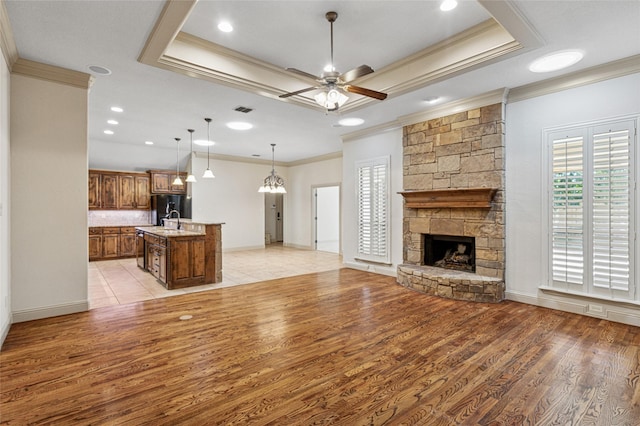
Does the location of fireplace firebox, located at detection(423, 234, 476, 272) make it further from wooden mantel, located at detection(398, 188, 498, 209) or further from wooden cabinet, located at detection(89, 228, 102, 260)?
wooden cabinet, located at detection(89, 228, 102, 260)

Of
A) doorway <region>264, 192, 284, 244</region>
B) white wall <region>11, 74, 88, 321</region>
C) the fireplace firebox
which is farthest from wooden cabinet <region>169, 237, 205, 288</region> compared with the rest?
doorway <region>264, 192, 284, 244</region>

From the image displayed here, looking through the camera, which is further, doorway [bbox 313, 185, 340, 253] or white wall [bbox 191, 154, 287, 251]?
doorway [bbox 313, 185, 340, 253]

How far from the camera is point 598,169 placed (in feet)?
12.2

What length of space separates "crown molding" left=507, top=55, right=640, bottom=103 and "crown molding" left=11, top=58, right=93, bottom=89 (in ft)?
18.2

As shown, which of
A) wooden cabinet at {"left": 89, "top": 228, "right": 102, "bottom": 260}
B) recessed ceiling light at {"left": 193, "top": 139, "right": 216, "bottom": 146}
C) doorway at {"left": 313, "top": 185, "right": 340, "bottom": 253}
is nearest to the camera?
recessed ceiling light at {"left": 193, "top": 139, "right": 216, "bottom": 146}

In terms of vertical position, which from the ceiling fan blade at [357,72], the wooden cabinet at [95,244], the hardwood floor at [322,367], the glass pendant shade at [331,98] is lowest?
the hardwood floor at [322,367]

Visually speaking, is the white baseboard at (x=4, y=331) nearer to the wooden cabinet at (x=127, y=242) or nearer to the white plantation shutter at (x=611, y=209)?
the wooden cabinet at (x=127, y=242)

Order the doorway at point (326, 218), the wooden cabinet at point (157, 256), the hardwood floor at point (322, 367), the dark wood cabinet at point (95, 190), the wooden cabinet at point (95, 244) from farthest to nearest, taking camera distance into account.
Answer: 1. the doorway at point (326, 218)
2. the dark wood cabinet at point (95, 190)
3. the wooden cabinet at point (95, 244)
4. the wooden cabinet at point (157, 256)
5. the hardwood floor at point (322, 367)

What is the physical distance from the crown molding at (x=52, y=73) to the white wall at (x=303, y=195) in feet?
21.0

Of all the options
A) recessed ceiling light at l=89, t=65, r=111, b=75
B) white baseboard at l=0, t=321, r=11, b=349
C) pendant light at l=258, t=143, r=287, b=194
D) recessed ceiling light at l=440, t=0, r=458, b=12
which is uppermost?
recessed ceiling light at l=440, t=0, r=458, b=12

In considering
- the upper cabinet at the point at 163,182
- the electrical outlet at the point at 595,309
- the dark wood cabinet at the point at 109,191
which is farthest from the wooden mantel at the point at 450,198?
the dark wood cabinet at the point at 109,191

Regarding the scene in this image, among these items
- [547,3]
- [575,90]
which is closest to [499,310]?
[575,90]

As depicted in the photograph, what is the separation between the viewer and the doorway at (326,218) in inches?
399

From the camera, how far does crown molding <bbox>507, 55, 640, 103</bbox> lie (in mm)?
3521
